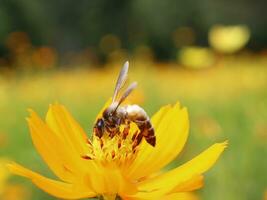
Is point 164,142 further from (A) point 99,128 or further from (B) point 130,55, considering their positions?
(B) point 130,55

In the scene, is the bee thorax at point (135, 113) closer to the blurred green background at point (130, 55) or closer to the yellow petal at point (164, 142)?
the yellow petal at point (164, 142)

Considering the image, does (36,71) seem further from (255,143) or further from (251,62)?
(255,143)

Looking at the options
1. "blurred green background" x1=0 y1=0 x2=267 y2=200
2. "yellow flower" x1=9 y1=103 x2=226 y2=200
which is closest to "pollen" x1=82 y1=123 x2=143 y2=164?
"yellow flower" x1=9 y1=103 x2=226 y2=200

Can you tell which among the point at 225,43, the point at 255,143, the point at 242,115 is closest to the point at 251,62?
the point at 225,43

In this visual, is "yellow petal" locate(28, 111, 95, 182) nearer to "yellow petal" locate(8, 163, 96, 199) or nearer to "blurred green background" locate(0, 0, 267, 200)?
"yellow petal" locate(8, 163, 96, 199)

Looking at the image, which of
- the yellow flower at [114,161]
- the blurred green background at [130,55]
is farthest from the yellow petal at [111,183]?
the blurred green background at [130,55]

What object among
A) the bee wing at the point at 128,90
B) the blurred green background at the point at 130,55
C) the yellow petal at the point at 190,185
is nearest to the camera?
the yellow petal at the point at 190,185
